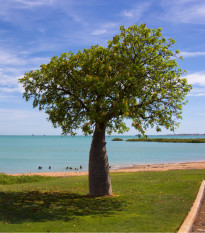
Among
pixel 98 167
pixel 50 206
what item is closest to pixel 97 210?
pixel 50 206

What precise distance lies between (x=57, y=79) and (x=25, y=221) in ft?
25.5

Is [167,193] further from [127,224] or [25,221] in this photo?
[25,221]

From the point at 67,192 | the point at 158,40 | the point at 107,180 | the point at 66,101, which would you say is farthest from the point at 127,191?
the point at 158,40

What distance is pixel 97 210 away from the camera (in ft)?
43.9

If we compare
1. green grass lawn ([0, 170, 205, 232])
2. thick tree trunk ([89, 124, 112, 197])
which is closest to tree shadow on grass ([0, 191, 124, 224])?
green grass lawn ([0, 170, 205, 232])

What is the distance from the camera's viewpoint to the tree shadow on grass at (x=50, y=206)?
12.2 metres

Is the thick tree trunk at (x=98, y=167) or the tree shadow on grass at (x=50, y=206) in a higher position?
the thick tree trunk at (x=98, y=167)

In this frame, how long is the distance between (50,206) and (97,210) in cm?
255

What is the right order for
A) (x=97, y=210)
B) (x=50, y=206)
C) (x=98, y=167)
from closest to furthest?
(x=97, y=210), (x=50, y=206), (x=98, y=167)

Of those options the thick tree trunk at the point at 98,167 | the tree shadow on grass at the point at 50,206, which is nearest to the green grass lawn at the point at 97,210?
the tree shadow on grass at the point at 50,206

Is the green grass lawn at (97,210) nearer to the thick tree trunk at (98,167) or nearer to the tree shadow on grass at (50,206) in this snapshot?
the tree shadow on grass at (50,206)

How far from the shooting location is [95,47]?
16.7m

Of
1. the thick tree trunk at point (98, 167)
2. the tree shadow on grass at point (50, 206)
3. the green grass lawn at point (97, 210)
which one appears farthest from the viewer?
the thick tree trunk at point (98, 167)

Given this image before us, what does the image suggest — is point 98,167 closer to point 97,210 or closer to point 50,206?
point 97,210
